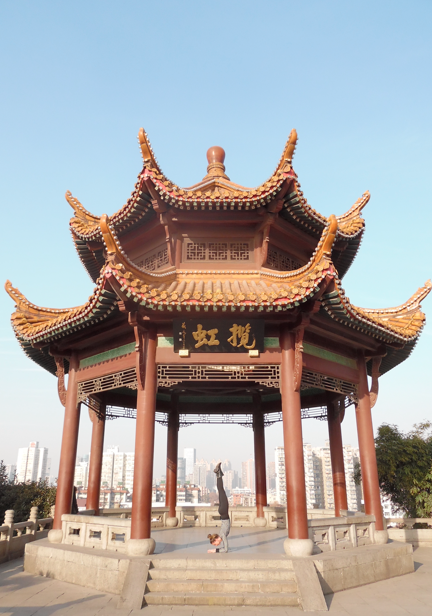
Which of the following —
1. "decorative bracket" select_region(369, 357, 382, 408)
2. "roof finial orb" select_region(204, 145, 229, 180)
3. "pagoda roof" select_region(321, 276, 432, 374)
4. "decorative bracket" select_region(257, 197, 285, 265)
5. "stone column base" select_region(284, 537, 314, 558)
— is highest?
"roof finial orb" select_region(204, 145, 229, 180)

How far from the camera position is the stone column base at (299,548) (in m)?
10.4

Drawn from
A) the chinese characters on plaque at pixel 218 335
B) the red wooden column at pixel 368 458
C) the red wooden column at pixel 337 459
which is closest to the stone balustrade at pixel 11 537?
the chinese characters on plaque at pixel 218 335

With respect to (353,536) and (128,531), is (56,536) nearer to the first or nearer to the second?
(128,531)

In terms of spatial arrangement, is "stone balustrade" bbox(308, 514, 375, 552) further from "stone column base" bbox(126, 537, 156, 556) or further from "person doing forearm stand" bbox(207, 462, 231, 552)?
"stone column base" bbox(126, 537, 156, 556)

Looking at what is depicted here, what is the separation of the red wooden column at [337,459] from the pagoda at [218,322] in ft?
0.17

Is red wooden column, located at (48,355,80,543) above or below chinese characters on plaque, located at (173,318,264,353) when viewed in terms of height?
below

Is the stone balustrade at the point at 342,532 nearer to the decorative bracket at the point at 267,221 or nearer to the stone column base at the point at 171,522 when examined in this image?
the stone column base at the point at 171,522

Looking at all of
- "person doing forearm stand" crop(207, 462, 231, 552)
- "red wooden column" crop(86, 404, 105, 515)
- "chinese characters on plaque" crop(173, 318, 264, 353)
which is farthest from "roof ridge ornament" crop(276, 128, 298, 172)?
"red wooden column" crop(86, 404, 105, 515)

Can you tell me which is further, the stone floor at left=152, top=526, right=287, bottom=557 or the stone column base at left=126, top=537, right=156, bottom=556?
the stone floor at left=152, top=526, right=287, bottom=557

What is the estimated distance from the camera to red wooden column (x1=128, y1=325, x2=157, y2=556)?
A: 35.2 ft

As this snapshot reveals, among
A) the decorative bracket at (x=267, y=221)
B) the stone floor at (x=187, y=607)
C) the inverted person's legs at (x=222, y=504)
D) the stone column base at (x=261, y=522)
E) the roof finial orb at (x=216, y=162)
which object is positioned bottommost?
the stone floor at (x=187, y=607)

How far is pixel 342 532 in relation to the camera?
39.4 feet

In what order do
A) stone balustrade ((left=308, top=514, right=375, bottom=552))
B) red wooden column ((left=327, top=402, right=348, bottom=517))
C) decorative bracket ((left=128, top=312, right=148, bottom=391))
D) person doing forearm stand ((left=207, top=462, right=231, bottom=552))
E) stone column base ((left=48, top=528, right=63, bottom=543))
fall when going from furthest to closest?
1. red wooden column ((left=327, top=402, right=348, bottom=517))
2. stone column base ((left=48, top=528, right=63, bottom=543))
3. decorative bracket ((left=128, top=312, right=148, bottom=391))
4. stone balustrade ((left=308, top=514, right=375, bottom=552))
5. person doing forearm stand ((left=207, top=462, right=231, bottom=552))

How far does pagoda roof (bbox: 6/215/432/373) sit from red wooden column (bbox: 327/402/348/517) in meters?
3.01
